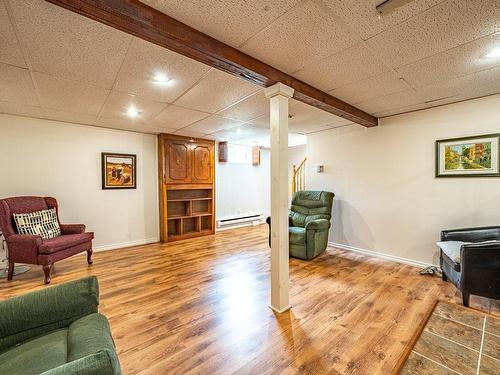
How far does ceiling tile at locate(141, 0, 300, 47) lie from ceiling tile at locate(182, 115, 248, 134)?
2041 mm

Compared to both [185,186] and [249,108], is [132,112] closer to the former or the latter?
[249,108]

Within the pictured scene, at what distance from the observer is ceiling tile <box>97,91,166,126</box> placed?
2902 mm

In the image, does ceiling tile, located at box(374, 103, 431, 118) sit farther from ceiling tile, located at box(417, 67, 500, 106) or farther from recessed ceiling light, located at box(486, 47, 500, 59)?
recessed ceiling light, located at box(486, 47, 500, 59)

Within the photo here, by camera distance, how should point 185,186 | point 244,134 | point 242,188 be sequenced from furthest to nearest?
point 242,188 < point 185,186 < point 244,134

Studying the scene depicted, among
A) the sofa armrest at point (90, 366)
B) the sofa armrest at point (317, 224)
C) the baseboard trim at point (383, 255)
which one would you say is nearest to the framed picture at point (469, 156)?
the baseboard trim at point (383, 255)

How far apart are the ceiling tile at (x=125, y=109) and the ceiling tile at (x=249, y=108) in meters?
0.95

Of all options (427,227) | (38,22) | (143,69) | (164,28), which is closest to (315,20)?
(164,28)

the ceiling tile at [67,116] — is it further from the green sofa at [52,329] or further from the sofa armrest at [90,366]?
the sofa armrest at [90,366]

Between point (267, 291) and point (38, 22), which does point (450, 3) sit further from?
point (267, 291)

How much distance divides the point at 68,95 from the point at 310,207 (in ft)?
13.3

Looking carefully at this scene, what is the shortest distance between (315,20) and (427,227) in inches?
132

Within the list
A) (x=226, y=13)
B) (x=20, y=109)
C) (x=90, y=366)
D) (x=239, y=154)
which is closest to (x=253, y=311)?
(x=90, y=366)

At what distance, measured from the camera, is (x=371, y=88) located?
8.75 ft

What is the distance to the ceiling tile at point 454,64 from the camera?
1813mm
